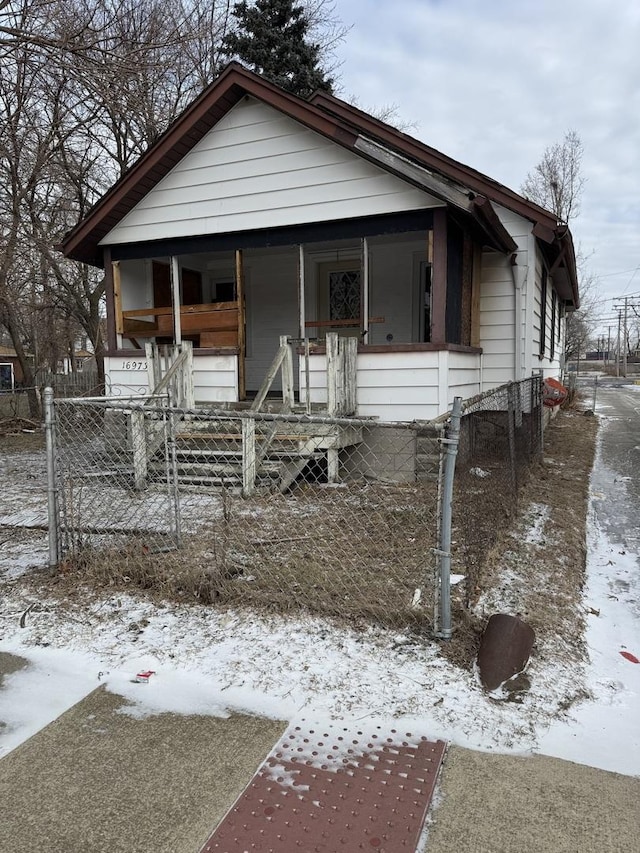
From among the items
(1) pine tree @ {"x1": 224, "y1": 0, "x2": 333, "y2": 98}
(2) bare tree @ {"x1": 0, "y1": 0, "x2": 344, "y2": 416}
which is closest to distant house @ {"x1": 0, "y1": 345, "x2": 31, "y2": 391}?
(2) bare tree @ {"x1": 0, "y1": 0, "x2": 344, "y2": 416}

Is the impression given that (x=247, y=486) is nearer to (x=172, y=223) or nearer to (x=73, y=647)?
(x=73, y=647)

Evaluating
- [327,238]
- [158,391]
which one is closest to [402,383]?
[327,238]

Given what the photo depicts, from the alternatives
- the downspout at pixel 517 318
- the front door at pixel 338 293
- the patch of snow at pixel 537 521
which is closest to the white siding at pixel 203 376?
the front door at pixel 338 293

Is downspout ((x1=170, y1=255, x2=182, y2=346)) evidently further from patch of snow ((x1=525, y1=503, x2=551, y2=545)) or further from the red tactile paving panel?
the red tactile paving panel

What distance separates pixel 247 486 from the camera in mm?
6605

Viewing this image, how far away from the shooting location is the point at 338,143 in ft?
24.5

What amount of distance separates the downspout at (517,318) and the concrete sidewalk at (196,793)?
732 centimetres

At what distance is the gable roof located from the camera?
7117mm

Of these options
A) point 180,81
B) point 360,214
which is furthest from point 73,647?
point 180,81

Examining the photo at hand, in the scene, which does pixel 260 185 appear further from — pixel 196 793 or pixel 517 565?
pixel 196 793

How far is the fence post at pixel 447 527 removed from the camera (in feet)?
9.95

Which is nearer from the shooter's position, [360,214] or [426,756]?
[426,756]

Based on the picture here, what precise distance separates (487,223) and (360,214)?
163cm

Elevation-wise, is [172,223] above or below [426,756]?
above
